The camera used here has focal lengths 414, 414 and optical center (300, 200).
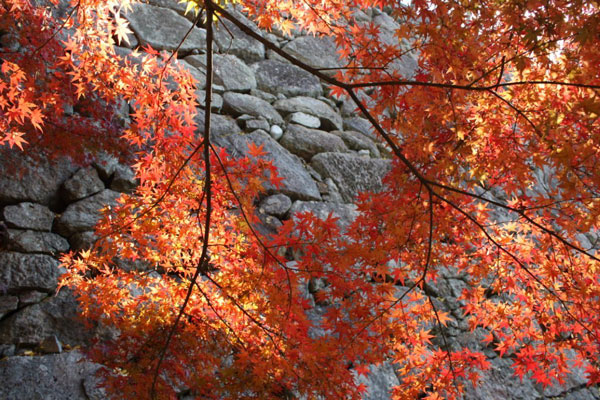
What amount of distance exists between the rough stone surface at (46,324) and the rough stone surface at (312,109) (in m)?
4.36

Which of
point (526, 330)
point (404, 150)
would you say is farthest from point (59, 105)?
point (526, 330)

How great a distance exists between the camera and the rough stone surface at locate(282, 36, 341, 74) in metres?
7.98

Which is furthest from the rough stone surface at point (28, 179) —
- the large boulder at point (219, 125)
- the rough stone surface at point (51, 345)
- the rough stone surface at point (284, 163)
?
the rough stone surface at point (284, 163)

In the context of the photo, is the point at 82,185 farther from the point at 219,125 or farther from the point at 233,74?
the point at 233,74

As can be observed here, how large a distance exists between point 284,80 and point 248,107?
138 cm

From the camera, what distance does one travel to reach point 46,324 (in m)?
3.14

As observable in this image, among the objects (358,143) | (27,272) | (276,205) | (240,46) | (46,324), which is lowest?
(46,324)

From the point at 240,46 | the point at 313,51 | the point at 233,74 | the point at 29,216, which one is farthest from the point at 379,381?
the point at 313,51

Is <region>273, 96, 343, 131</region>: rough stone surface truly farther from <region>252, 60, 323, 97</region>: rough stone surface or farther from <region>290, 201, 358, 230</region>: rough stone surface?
<region>290, 201, 358, 230</region>: rough stone surface

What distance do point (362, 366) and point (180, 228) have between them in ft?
4.99

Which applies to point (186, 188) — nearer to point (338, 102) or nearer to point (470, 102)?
point (470, 102)

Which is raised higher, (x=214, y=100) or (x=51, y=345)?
(x=214, y=100)

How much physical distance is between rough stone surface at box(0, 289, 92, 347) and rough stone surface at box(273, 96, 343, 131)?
4361 mm

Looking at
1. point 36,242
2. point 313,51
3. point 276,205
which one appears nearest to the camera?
point 36,242
